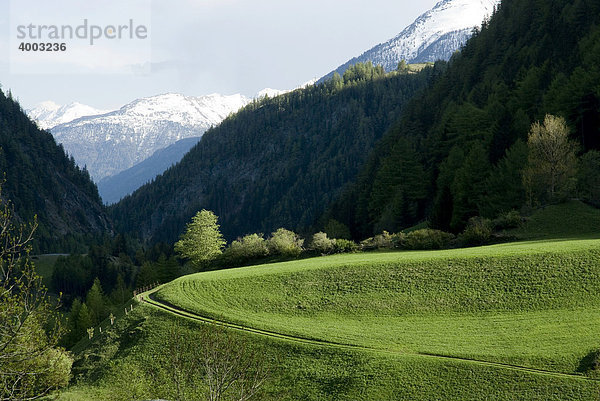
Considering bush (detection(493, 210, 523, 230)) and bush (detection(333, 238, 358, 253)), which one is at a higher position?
bush (detection(493, 210, 523, 230))

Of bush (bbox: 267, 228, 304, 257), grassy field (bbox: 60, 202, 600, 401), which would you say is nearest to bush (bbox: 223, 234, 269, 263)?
bush (bbox: 267, 228, 304, 257)

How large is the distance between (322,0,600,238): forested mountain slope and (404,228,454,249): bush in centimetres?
1529

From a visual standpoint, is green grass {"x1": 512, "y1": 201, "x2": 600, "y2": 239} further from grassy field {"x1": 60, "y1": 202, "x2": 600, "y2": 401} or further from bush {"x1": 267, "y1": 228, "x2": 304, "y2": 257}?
bush {"x1": 267, "y1": 228, "x2": 304, "y2": 257}

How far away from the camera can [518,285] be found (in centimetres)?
4962

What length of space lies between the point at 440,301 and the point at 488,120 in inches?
2803

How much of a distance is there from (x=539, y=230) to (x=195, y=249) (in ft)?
203

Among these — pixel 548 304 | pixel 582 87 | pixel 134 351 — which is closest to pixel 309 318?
pixel 134 351

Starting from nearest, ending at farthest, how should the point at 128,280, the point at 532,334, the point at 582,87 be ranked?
the point at 532,334 < the point at 582,87 < the point at 128,280

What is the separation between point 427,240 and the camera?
71.9m

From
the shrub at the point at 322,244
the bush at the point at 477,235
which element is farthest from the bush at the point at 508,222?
the shrub at the point at 322,244

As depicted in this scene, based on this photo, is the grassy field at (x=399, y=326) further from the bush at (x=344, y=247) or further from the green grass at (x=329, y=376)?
the bush at (x=344, y=247)

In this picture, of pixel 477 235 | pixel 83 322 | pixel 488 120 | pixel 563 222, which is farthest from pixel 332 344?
pixel 488 120

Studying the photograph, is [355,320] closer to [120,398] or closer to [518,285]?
[518,285]

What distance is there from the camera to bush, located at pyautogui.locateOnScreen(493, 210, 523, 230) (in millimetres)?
70938
